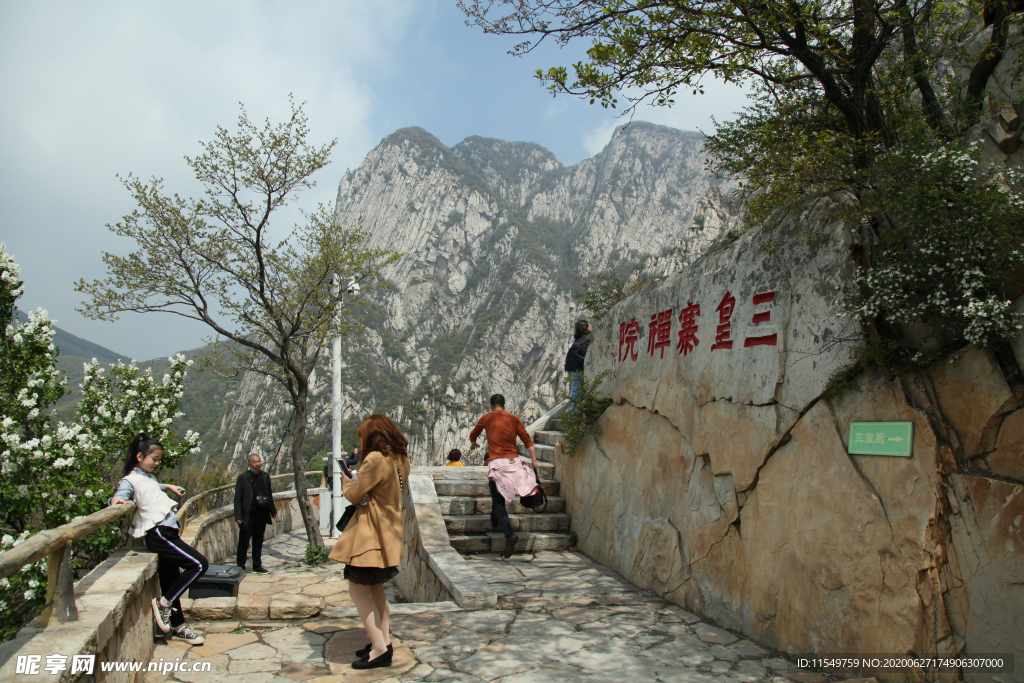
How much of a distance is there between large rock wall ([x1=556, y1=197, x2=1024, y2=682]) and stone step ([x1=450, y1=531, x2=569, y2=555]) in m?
0.85

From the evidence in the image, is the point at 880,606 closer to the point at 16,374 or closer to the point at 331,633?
the point at 331,633

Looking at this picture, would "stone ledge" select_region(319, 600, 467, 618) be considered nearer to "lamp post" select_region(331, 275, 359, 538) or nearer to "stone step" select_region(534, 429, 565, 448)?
"stone step" select_region(534, 429, 565, 448)

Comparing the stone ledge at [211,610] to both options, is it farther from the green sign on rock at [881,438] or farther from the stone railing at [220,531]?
the green sign on rock at [881,438]

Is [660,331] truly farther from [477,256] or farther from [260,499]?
[477,256]

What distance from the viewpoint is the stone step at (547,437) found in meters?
8.02

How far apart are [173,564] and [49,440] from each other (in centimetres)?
217

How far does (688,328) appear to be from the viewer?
5004 millimetres

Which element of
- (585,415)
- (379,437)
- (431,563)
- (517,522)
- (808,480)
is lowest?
(431,563)

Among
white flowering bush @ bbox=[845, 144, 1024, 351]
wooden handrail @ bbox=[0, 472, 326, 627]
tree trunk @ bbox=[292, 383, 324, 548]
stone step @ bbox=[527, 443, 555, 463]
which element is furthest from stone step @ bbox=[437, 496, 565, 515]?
white flowering bush @ bbox=[845, 144, 1024, 351]

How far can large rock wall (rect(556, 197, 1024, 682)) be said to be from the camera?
2.91m

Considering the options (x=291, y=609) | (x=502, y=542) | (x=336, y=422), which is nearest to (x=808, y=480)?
(x=502, y=542)

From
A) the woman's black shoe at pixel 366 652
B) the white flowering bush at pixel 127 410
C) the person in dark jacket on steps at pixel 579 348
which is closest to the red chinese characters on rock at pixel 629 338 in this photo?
the person in dark jacket on steps at pixel 579 348

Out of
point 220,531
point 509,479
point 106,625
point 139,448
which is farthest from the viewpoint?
point 220,531

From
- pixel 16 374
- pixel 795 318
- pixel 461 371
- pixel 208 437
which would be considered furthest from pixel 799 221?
pixel 461 371
